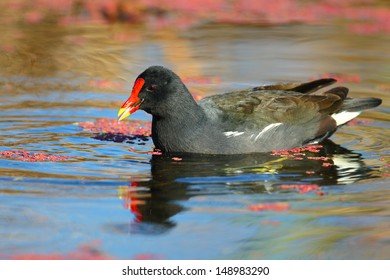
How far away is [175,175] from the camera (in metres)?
6.15

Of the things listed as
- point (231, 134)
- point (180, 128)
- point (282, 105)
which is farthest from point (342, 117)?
point (180, 128)

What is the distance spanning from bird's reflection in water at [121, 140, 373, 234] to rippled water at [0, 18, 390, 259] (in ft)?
0.05

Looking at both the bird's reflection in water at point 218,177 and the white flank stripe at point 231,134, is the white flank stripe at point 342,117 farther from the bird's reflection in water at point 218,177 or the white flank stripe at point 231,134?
the white flank stripe at point 231,134

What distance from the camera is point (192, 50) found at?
11.0 meters

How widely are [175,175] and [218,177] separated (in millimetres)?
332

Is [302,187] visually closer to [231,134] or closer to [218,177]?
[218,177]

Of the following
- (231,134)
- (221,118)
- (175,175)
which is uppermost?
(221,118)

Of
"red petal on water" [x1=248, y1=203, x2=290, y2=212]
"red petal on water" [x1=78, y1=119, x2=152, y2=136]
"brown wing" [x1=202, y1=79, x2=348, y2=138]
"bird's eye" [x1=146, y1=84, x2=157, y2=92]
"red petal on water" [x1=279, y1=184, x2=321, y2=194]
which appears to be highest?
"bird's eye" [x1=146, y1=84, x2=157, y2=92]

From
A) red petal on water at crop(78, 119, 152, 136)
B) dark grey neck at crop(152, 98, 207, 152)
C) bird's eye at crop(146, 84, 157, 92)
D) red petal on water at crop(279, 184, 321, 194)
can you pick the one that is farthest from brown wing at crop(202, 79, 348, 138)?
red petal on water at crop(279, 184, 321, 194)

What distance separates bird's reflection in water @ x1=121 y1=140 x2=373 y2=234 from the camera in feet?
17.2

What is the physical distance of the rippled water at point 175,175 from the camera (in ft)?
15.4

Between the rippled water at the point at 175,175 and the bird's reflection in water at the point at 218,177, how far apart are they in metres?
0.01

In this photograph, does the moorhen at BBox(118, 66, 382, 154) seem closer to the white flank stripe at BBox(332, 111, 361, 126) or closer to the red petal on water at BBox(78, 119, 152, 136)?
the white flank stripe at BBox(332, 111, 361, 126)
